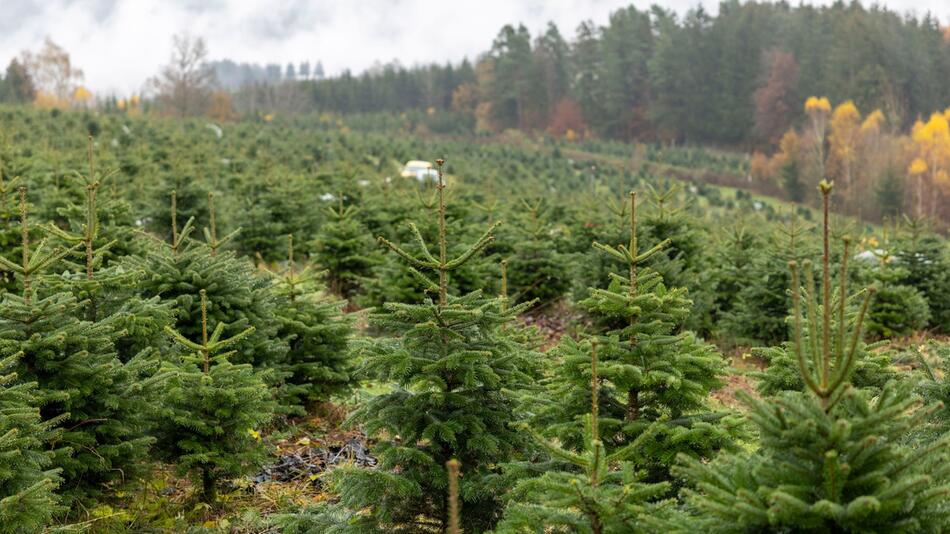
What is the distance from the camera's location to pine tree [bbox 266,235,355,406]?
26.5ft

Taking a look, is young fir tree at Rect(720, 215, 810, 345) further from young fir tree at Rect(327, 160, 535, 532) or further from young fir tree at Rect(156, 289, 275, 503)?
young fir tree at Rect(156, 289, 275, 503)

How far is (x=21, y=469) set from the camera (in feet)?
14.3

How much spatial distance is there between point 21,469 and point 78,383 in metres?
0.99

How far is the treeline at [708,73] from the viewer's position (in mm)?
55250

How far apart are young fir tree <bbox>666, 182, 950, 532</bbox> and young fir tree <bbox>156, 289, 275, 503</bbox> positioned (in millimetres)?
3898

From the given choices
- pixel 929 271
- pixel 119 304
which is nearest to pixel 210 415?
pixel 119 304

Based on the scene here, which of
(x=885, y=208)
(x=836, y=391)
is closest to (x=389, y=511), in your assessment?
(x=836, y=391)

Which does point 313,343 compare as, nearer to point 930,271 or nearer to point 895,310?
point 895,310

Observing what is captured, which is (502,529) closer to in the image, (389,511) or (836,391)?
(389,511)

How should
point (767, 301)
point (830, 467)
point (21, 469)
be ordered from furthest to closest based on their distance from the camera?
point (767, 301)
point (21, 469)
point (830, 467)

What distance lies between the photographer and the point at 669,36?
62.2m

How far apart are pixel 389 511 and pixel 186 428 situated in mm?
2126

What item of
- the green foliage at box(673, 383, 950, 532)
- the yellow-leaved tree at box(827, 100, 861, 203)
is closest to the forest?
the green foliage at box(673, 383, 950, 532)

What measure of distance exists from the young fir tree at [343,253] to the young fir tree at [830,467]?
1010 centimetres
